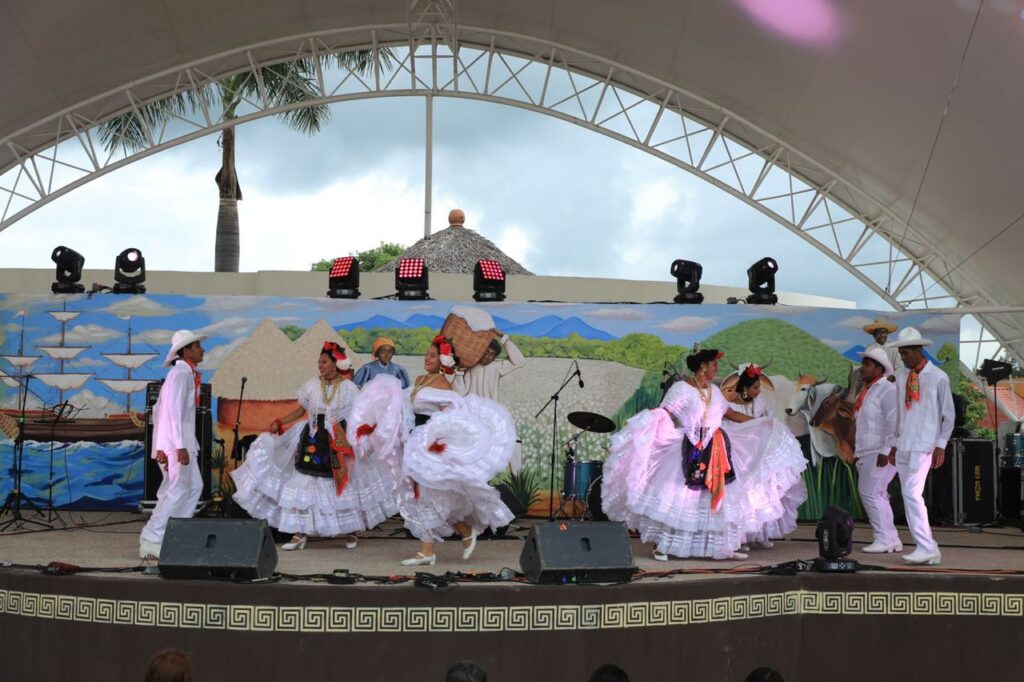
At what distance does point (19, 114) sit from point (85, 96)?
2.77ft

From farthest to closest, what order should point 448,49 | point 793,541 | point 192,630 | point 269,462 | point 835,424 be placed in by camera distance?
point 448,49
point 835,424
point 793,541
point 269,462
point 192,630

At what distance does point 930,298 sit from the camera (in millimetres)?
13898

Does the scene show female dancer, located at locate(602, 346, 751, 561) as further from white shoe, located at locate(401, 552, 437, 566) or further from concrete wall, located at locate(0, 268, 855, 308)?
concrete wall, located at locate(0, 268, 855, 308)

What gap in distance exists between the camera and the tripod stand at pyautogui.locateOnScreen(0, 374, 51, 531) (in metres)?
9.15

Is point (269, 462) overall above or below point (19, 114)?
below

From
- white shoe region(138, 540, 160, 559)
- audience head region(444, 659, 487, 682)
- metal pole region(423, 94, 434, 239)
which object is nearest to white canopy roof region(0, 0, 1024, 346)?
metal pole region(423, 94, 434, 239)

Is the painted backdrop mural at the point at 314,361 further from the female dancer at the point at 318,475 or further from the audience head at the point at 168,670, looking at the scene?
the audience head at the point at 168,670

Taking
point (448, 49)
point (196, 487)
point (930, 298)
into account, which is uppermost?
point (448, 49)

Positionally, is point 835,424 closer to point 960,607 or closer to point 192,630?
point 960,607

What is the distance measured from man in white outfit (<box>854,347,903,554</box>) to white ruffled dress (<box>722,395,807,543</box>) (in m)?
0.53

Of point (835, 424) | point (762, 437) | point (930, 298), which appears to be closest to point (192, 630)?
point (762, 437)

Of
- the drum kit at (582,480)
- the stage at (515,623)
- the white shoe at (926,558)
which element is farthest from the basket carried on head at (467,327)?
the white shoe at (926,558)

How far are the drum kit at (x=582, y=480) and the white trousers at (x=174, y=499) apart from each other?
10.5ft

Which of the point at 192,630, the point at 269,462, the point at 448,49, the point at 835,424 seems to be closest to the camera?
the point at 192,630
